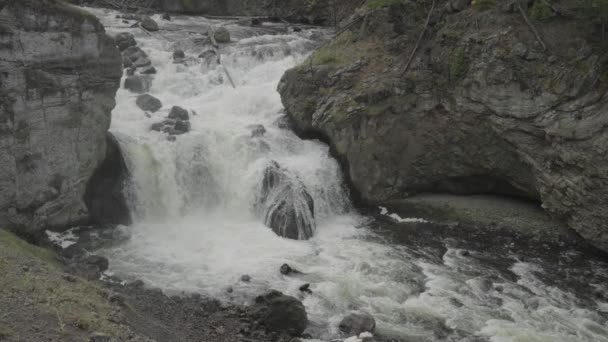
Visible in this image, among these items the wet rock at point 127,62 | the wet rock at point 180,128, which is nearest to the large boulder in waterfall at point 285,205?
the wet rock at point 180,128

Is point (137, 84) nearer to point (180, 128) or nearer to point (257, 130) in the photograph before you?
point (180, 128)

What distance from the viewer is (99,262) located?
684 inches

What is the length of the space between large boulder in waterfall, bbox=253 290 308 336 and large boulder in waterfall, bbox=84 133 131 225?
840 centimetres

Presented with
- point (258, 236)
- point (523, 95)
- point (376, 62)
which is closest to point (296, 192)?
point (258, 236)

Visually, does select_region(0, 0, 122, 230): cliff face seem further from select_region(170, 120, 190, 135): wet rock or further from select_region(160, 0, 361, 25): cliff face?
select_region(160, 0, 361, 25): cliff face

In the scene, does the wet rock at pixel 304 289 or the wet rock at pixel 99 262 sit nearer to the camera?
the wet rock at pixel 304 289

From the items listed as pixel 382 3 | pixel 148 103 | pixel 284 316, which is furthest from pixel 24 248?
pixel 382 3

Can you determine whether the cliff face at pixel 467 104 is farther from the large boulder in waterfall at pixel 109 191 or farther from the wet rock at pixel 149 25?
the wet rock at pixel 149 25

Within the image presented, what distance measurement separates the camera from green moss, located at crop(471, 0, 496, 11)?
72.5 ft

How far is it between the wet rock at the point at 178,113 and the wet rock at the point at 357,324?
12.5m

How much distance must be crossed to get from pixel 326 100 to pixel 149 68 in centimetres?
953

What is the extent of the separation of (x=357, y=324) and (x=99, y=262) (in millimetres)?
8094

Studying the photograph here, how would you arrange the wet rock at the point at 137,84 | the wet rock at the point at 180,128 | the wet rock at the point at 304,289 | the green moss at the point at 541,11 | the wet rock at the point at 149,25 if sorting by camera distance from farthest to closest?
the wet rock at the point at 149,25, the wet rock at the point at 137,84, the wet rock at the point at 180,128, the green moss at the point at 541,11, the wet rock at the point at 304,289

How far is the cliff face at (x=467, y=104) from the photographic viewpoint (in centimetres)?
1925
